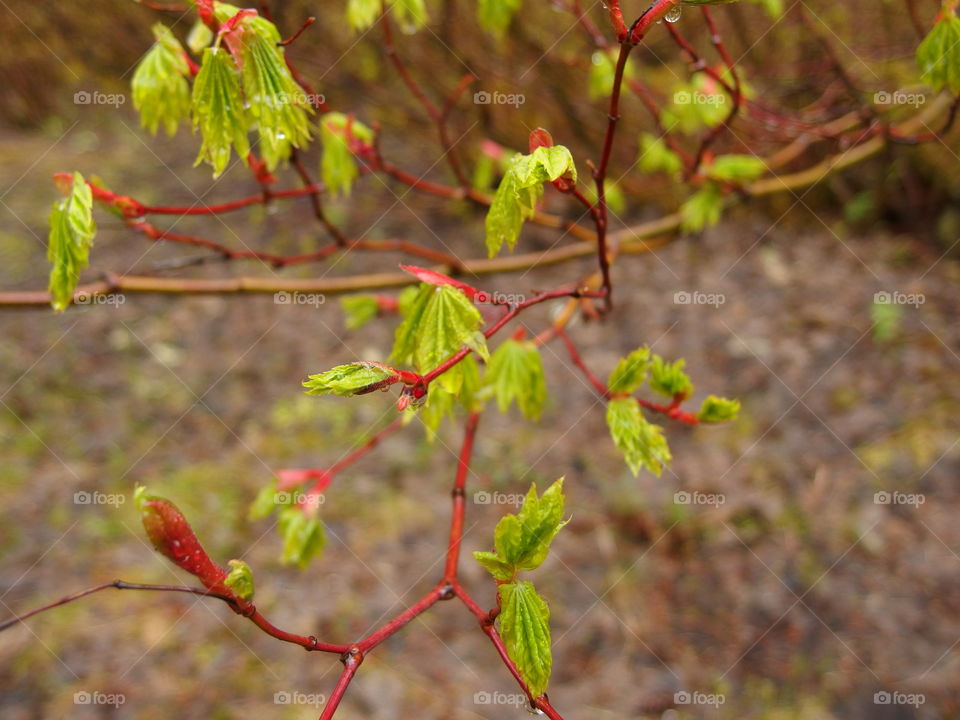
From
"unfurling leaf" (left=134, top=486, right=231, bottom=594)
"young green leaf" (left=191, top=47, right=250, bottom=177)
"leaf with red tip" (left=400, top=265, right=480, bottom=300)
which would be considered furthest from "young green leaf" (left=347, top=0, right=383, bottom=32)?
"unfurling leaf" (left=134, top=486, right=231, bottom=594)

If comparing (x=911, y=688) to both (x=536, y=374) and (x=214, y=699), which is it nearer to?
(x=536, y=374)

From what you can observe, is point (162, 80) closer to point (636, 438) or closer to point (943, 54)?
point (636, 438)

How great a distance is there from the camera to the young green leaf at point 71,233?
51.0 inches

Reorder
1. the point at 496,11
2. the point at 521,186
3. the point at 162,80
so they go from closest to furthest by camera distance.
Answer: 1. the point at 521,186
2. the point at 162,80
3. the point at 496,11

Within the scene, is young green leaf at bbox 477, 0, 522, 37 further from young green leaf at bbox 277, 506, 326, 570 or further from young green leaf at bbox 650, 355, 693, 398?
young green leaf at bbox 277, 506, 326, 570

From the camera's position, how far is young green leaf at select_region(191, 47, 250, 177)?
118 centimetres

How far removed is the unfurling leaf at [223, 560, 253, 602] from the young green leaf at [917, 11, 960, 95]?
1644 millimetres

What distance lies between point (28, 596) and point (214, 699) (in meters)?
1.14

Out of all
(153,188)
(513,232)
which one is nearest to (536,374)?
(513,232)

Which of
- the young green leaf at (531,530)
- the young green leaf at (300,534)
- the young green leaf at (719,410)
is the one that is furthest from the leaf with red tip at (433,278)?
the young green leaf at (300,534)

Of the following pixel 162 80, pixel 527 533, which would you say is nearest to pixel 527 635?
pixel 527 533

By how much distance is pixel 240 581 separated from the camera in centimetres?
100

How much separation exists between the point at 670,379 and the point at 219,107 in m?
0.96

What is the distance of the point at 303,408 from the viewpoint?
4.45m
